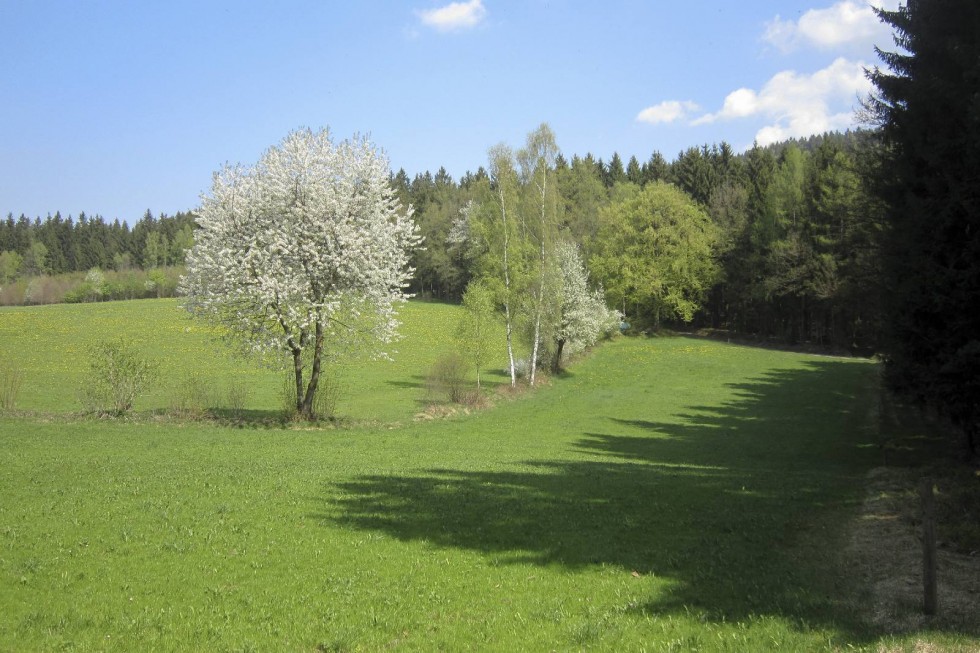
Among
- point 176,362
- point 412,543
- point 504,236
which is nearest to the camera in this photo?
point 412,543

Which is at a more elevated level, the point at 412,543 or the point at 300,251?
the point at 300,251

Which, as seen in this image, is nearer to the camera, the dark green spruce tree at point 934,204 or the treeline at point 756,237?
the dark green spruce tree at point 934,204

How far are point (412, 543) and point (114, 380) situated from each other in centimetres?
2307

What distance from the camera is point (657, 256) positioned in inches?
2891

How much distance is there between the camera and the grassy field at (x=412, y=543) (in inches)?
289

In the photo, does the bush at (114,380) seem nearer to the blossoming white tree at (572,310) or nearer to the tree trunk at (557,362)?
the blossoming white tree at (572,310)

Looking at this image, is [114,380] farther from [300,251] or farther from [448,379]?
[448,379]

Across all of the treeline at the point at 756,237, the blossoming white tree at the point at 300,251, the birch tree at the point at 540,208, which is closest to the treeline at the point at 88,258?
the treeline at the point at 756,237

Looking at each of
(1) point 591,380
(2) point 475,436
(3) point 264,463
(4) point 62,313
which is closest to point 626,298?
(1) point 591,380

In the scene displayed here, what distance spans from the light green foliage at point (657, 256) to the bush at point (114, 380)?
167ft

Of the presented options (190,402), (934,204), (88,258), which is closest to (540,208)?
(190,402)

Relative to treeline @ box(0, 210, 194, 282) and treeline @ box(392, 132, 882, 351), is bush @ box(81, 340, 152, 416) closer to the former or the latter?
treeline @ box(392, 132, 882, 351)

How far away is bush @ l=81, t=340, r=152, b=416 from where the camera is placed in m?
28.2

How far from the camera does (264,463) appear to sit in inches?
730
